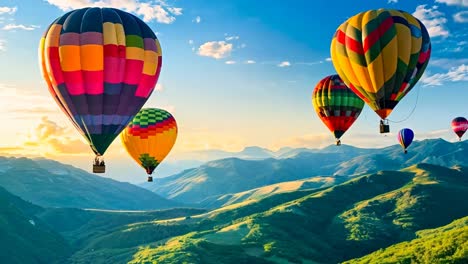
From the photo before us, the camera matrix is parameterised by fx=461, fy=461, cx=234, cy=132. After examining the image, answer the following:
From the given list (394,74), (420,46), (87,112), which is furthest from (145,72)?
(420,46)

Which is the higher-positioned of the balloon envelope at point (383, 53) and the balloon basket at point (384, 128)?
the balloon envelope at point (383, 53)

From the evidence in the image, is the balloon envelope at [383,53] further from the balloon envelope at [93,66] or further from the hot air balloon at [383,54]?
the balloon envelope at [93,66]

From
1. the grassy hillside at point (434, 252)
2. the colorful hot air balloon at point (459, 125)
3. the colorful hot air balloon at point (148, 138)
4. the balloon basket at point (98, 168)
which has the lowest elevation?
the grassy hillside at point (434, 252)

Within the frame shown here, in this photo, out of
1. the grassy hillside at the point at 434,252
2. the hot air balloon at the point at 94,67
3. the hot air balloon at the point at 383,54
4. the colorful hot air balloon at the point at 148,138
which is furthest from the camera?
the grassy hillside at the point at 434,252

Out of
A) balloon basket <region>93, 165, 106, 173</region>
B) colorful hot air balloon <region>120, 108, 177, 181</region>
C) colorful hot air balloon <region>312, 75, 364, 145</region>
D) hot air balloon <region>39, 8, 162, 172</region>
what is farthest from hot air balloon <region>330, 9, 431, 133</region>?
colorful hot air balloon <region>120, 108, 177, 181</region>

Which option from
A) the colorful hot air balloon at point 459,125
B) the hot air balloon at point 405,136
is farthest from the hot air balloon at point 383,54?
the colorful hot air balloon at point 459,125

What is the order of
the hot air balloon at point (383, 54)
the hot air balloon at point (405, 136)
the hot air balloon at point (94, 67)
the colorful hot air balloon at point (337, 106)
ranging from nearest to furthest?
the hot air balloon at point (94, 67)
the hot air balloon at point (383, 54)
the colorful hot air balloon at point (337, 106)
the hot air balloon at point (405, 136)

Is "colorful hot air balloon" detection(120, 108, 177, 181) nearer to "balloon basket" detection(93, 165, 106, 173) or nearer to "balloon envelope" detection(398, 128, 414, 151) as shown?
"balloon basket" detection(93, 165, 106, 173)

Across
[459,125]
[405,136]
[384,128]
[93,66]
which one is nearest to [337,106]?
[384,128]
